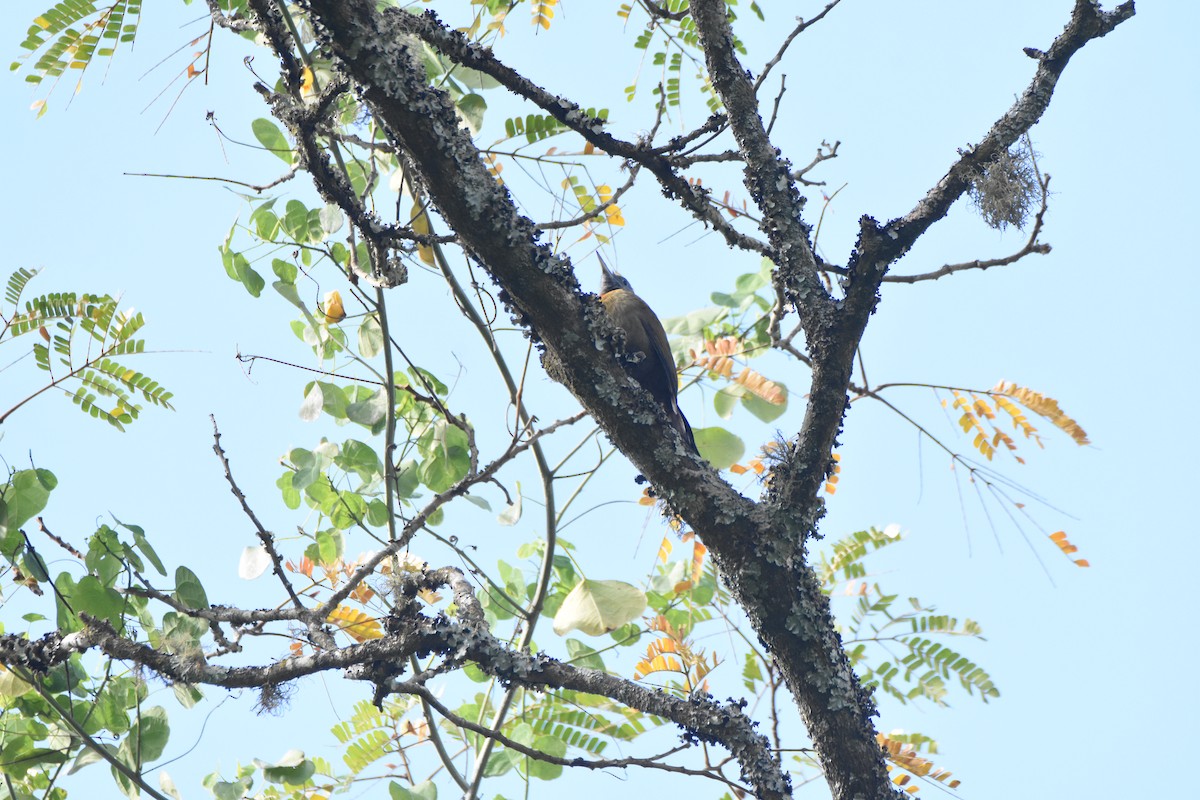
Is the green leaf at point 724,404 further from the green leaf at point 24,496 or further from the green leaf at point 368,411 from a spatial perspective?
the green leaf at point 24,496

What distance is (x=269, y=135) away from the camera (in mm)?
3709

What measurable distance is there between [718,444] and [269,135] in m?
2.03

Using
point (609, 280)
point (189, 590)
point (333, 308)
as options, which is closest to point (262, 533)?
point (189, 590)

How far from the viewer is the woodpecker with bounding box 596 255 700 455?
3617 mm

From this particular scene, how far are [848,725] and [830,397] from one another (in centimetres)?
78

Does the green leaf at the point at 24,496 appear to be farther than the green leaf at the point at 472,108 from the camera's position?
No

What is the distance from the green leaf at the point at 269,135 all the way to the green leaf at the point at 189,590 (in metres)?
A: 1.72

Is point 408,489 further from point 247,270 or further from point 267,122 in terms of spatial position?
point 267,122

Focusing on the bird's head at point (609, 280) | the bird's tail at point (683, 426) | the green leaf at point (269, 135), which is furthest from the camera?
the bird's head at point (609, 280)

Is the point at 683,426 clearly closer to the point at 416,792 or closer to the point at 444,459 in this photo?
the point at 444,459

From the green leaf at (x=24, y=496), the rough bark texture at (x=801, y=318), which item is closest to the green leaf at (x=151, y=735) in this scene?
the green leaf at (x=24, y=496)

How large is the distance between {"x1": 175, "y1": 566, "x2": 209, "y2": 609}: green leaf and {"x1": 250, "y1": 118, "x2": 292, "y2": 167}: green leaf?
5.66 feet

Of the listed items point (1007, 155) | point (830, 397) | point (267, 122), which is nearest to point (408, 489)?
point (267, 122)

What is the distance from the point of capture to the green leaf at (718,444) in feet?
11.5
